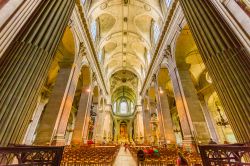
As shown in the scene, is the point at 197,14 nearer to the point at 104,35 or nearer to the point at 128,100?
the point at 104,35

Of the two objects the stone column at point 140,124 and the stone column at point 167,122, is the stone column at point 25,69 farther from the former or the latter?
the stone column at point 140,124

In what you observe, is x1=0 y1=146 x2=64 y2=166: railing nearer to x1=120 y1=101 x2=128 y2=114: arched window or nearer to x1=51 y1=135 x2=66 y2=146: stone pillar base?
x1=51 y1=135 x2=66 y2=146: stone pillar base

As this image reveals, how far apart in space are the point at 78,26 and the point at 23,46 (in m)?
6.07

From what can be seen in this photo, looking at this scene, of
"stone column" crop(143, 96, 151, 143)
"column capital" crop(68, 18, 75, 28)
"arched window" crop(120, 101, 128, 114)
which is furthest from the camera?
"arched window" crop(120, 101, 128, 114)

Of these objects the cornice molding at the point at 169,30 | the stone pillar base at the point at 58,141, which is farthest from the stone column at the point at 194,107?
the stone pillar base at the point at 58,141

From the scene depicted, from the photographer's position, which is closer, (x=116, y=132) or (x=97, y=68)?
(x=97, y=68)

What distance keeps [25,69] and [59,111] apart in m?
3.83

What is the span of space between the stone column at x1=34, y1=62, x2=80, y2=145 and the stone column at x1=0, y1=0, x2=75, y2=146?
10.5 feet

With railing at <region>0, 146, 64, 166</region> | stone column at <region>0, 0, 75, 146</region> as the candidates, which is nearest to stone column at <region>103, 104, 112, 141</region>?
stone column at <region>0, 0, 75, 146</region>

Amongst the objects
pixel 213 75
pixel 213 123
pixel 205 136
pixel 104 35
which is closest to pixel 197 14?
pixel 213 75

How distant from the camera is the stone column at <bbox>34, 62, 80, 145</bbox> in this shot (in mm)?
6246

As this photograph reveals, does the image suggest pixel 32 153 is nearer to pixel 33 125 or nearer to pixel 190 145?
pixel 190 145

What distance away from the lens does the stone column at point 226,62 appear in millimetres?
3547

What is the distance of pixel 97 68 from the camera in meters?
14.7
